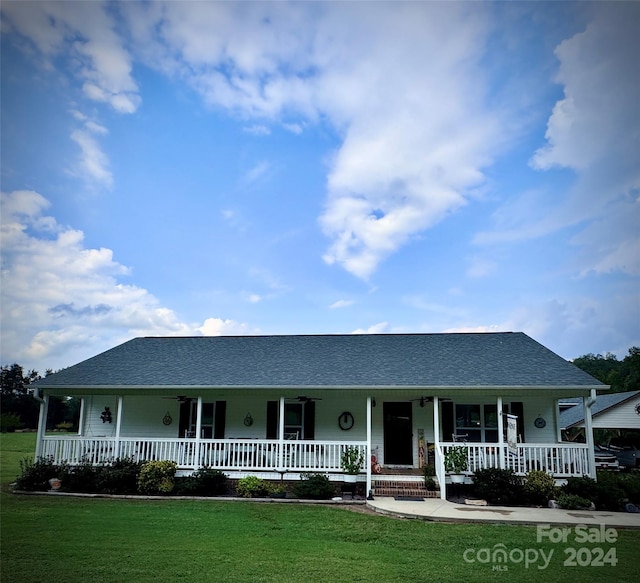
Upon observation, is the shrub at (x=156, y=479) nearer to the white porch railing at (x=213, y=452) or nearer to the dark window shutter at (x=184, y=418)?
the white porch railing at (x=213, y=452)

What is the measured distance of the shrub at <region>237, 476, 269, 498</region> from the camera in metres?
13.6

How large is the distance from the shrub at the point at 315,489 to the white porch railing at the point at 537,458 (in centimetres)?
334

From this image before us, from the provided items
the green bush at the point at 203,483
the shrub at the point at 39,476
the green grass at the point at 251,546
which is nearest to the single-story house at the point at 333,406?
the green bush at the point at 203,483

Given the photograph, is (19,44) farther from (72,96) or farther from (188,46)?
(188,46)

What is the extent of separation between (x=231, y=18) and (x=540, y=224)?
14236 mm

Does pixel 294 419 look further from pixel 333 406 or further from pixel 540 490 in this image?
pixel 540 490

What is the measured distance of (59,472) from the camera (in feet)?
48.3

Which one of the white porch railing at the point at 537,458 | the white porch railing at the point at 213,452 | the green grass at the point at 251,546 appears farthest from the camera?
the white porch railing at the point at 213,452

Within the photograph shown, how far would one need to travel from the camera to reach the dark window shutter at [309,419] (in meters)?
16.1

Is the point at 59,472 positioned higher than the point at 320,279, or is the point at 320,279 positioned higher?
the point at 320,279

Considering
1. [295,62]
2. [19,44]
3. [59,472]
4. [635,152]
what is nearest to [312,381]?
[59,472]

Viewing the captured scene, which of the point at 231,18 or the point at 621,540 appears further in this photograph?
the point at 231,18

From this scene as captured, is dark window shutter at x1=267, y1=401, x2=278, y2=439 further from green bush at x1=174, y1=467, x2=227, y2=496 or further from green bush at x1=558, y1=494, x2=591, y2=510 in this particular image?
green bush at x1=558, y1=494, x2=591, y2=510

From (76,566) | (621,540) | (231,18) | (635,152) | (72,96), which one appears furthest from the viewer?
(635,152)
